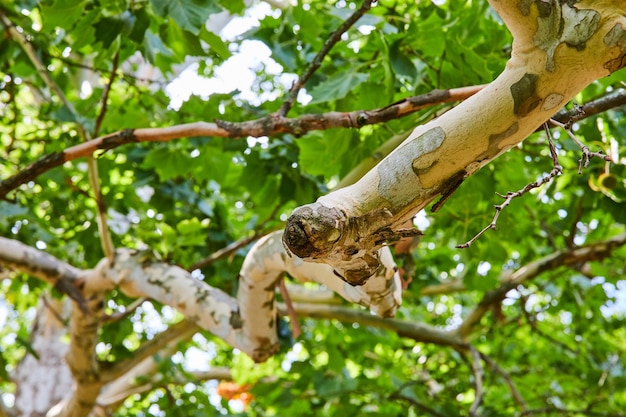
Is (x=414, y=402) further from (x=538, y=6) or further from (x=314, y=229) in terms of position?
(x=538, y=6)

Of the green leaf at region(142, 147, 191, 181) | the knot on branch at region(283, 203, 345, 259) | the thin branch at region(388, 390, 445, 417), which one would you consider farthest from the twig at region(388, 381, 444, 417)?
the knot on branch at region(283, 203, 345, 259)

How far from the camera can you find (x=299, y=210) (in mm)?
1043

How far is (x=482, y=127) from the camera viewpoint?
3.51 ft

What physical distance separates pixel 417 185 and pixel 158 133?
1.06m

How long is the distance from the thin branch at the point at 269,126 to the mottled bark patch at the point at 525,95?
1.73 feet

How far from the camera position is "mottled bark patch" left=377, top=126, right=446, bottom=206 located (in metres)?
1.08

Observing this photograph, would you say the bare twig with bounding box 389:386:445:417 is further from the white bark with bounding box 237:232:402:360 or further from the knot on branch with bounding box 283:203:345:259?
the knot on branch with bounding box 283:203:345:259

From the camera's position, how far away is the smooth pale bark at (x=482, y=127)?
0.98 meters

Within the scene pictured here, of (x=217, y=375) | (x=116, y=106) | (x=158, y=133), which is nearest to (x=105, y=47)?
(x=158, y=133)

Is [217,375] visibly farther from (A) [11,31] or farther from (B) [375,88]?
(B) [375,88]

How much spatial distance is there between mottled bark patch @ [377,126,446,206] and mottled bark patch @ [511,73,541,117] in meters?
0.12

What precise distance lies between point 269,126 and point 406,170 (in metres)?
0.78

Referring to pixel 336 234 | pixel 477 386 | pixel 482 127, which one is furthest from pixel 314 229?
pixel 477 386

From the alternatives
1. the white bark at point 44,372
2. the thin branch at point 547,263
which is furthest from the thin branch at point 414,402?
the white bark at point 44,372
